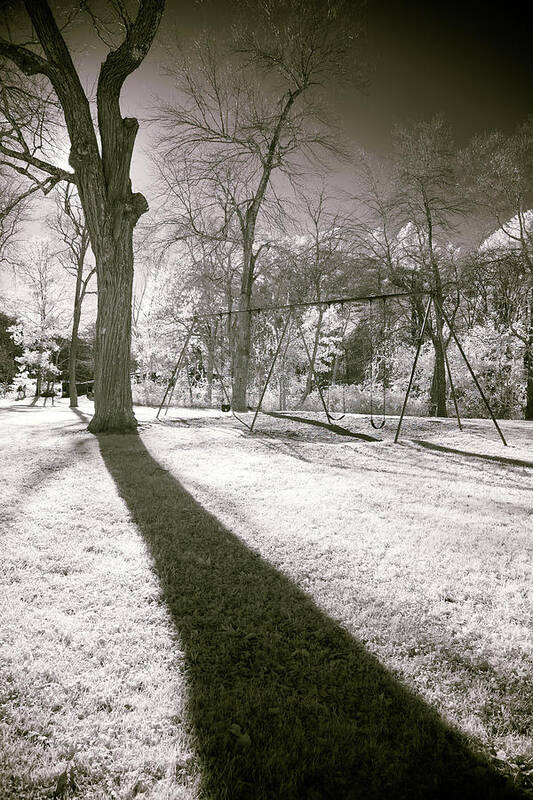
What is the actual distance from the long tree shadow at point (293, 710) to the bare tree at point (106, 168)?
595cm

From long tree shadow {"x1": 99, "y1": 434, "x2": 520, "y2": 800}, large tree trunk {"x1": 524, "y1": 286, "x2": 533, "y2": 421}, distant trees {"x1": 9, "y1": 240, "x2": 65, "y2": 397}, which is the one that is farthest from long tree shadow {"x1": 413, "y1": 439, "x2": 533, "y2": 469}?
distant trees {"x1": 9, "y1": 240, "x2": 65, "y2": 397}

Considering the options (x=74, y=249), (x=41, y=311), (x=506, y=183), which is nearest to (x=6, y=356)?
(x=41, y=311)

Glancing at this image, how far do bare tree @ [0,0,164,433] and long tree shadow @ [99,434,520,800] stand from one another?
234 inches

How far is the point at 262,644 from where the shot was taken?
2.12m

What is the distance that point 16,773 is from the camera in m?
1.38

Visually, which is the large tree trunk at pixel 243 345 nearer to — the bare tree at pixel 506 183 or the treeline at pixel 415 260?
the treeline at pixel 415 260

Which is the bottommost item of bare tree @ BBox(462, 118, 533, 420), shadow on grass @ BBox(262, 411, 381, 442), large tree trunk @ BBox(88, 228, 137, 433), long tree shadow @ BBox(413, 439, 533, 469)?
long tree shadow @ BBox(413, 439, 533, 469)

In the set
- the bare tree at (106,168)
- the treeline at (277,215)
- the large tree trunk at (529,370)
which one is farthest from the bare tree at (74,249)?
the large tree trunk at (529,370)

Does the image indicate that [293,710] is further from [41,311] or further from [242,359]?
[41,311]

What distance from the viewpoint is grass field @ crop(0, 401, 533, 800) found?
4.75 feet

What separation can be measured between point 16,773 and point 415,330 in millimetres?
17921

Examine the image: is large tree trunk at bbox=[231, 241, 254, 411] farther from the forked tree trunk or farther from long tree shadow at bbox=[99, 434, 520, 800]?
long tree shadow at bbox=[99, 434, 520, 800]

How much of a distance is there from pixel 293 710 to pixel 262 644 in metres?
0.45

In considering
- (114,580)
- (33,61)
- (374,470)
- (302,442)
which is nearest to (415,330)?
(302,442)
